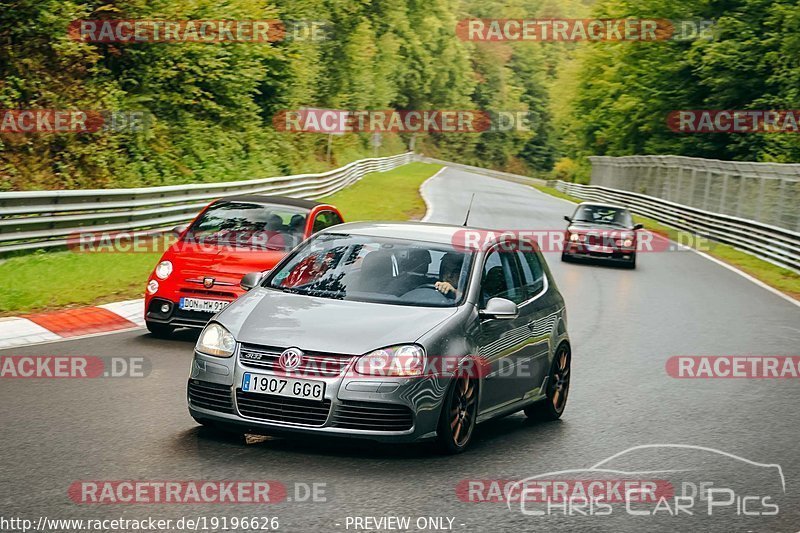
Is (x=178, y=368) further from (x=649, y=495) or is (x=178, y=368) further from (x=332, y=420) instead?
(x=649, y=495)

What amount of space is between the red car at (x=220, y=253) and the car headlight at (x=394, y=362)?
514 cm

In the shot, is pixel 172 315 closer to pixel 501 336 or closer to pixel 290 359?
pixel 501 336

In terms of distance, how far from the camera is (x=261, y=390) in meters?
7.15

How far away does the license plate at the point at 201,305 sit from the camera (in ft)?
39.8

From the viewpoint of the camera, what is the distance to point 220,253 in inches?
499

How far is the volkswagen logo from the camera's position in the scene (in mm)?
7133

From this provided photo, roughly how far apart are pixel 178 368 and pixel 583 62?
8342 cm

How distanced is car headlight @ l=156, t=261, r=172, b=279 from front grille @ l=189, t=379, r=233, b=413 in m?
5.00

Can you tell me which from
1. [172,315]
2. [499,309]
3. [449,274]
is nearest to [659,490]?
[499,309]

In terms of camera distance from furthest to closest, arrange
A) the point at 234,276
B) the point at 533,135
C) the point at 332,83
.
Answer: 1. the point at 533,135
2. the point at 332,83
3. the point at 234,276

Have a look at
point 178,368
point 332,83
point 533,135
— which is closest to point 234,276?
point 178,368

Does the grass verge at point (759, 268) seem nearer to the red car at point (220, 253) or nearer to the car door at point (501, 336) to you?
the red car at point (220, 253)

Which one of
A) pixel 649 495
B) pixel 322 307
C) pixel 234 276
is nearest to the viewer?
pixel 649 495

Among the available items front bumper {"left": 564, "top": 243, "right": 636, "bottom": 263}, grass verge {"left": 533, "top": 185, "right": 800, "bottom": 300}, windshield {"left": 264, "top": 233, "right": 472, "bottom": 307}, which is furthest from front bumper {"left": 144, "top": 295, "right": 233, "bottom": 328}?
front bumper {"left": 564, "top": 243, "right": 636, "bottom": 263}
